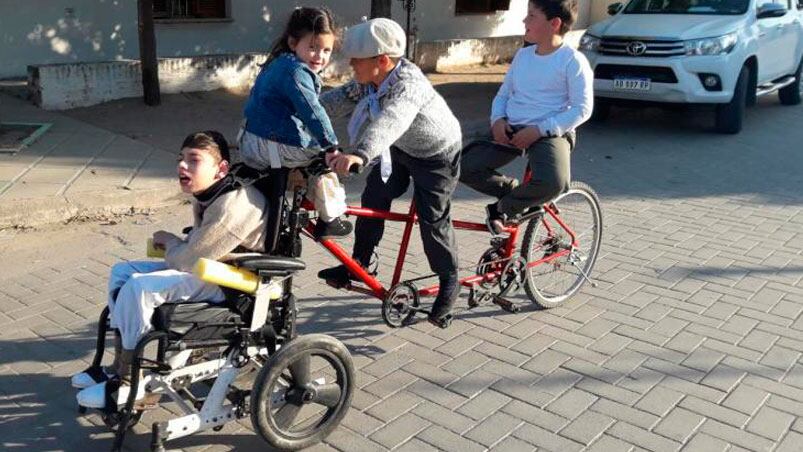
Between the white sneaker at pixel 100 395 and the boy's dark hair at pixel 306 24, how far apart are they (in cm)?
152

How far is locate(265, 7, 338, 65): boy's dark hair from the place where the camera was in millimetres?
3494

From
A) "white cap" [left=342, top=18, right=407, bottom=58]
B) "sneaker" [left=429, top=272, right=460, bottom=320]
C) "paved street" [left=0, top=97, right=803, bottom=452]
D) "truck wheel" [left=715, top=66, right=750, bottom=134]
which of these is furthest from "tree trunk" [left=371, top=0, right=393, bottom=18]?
"white cap" [left=342, top=18, right=407, bottom=58]

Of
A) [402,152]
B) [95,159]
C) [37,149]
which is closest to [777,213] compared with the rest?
[402,152]

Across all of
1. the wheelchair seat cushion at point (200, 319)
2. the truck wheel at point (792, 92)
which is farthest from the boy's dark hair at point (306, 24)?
the truck wheel at point (792, 92)

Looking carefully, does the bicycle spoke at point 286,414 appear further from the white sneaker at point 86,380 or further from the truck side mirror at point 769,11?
the truck side mirror at point 769,11

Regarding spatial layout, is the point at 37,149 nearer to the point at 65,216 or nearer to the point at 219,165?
the point at 65,216

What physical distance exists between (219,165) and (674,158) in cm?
713

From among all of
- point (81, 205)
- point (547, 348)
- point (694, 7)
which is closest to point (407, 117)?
point (547, 348)

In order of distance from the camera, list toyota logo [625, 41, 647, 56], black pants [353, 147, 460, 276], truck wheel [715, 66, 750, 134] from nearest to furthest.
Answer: black pants [353, 147, 460, 276]
toyota logo [625, 41, 647, 56]
truck wheel [715, 66, 750, 134]

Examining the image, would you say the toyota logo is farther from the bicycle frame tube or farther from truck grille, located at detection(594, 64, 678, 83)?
the bicycle frame tube

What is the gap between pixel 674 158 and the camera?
939 centimetres

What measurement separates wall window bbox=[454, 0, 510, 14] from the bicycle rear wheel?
40.8 ft

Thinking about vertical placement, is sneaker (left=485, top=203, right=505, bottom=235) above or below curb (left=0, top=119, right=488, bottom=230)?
above

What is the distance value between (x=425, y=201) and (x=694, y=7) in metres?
8.12
